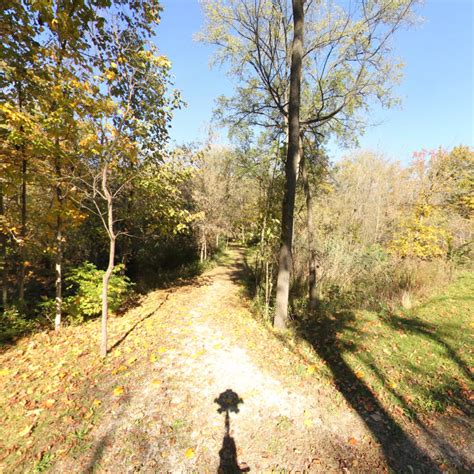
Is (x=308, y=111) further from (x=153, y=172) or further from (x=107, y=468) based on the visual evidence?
(x=107, y=468)

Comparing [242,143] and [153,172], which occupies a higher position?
[242,143]

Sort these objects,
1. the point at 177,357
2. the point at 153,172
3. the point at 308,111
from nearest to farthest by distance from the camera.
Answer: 1. the point at 177,357
2. the point at 153,172
3. the point at 308,111

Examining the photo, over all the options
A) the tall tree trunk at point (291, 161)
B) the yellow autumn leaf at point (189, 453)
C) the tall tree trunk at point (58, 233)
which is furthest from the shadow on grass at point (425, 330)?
the tall tree trunk at point (58, 233)

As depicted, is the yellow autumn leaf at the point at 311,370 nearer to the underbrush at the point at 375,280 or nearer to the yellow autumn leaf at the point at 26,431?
the underbrush at the point at 375,280

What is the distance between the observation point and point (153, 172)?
253 inches

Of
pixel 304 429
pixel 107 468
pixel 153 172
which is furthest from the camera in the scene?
pixel 153 172

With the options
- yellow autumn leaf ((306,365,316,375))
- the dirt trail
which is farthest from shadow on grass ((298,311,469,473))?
yellow autumn leaf ((306,365,316,375))

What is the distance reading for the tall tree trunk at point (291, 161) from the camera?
5.43m

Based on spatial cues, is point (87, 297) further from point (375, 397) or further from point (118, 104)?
point (375, 397)

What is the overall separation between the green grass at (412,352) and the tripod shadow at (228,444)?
2482mm

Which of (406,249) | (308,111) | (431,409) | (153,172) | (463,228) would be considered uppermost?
(308,111)

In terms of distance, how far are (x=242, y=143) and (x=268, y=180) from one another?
205cm

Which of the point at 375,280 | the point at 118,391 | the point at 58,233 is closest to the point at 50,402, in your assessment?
the point at 118,391

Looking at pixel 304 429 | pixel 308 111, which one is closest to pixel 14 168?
pixel 304 429
